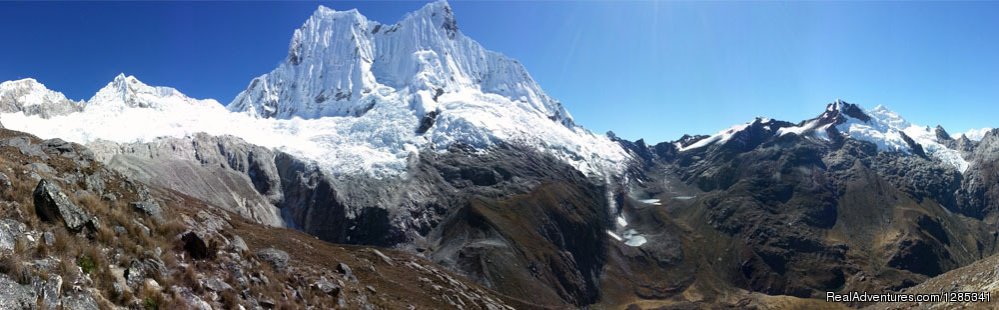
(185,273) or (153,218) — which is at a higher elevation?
(153,218)

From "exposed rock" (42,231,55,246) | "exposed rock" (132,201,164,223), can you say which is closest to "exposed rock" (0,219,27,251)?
"exposed rock" (42,231,55,246)

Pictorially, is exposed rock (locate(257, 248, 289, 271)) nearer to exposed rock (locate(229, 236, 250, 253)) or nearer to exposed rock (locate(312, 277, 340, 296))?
exposed rock (locate(312, 277, 340, 296))

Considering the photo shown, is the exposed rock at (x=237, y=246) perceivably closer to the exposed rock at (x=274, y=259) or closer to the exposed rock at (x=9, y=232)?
the exposed rock at (x=274, y=259)

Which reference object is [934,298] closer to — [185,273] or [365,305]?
[365,305]

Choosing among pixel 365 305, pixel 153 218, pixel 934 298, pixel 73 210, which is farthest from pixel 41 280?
pixel 934 298

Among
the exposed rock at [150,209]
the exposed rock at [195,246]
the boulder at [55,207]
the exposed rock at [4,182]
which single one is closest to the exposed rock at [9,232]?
the boulder at [55,207]

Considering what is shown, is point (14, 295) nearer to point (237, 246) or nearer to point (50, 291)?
point (50, 291)

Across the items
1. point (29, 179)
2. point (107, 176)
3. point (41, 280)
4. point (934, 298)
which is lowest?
point (41, 280)

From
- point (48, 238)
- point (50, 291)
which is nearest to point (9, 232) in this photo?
point (48, 238)
